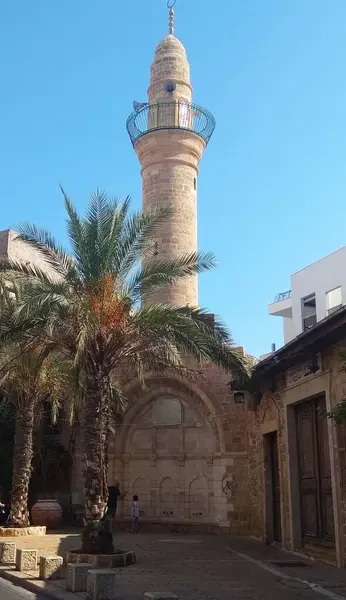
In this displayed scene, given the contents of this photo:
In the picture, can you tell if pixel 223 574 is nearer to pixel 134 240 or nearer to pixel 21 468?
pixel 134 240

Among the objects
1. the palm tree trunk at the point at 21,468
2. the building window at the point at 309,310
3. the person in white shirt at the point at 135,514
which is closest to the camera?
the palm tree trunk at the point at 21,468

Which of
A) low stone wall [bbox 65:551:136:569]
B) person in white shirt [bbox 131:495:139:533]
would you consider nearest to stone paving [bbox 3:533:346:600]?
low stone wall [bbox 65:551:136:569]

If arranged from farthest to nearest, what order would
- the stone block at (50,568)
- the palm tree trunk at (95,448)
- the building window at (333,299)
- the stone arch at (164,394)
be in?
the building window at (333,299) < the stone arch at (164,394) < the palm tree trunk at (95,448) < the stone block at (50,568)

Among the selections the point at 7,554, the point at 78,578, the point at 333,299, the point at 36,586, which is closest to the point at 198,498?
the point at 7,554

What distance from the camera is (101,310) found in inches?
476

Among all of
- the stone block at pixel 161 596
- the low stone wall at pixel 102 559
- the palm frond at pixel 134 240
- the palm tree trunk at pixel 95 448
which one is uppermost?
the palm frond at pixel 134 240

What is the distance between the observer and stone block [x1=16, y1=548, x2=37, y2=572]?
10750 millimetres

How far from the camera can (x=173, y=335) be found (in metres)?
12.4

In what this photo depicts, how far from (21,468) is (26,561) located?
672 cm

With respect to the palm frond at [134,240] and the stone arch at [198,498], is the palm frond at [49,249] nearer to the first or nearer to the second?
the palm frond at [134,240]

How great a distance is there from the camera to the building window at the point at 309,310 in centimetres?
3503

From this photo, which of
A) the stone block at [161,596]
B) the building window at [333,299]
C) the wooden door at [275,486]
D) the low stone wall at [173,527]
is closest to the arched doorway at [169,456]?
the low stone wall at [173,527]

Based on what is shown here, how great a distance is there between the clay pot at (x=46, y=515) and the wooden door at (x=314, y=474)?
8.49 m

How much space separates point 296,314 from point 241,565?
26.0 m
